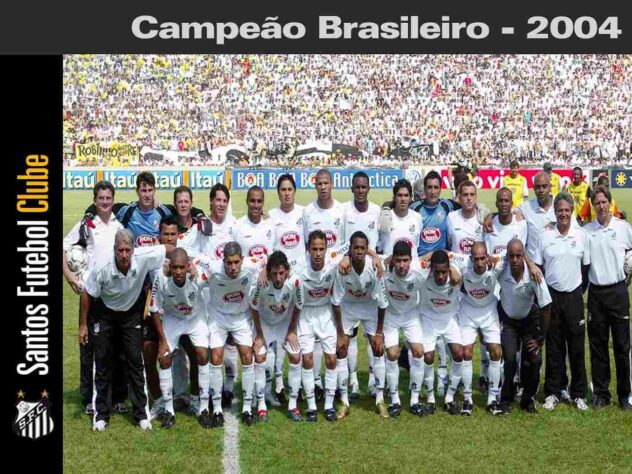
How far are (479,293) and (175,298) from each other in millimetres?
3244

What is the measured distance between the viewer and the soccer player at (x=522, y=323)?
8844mm

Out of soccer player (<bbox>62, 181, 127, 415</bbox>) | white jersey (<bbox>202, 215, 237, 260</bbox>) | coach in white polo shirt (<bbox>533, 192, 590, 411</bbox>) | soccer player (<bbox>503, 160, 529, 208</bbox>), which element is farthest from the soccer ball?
soccer player (<bbox>503, 160, 529, 208</bbox>)

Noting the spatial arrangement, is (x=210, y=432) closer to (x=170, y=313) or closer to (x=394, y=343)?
(x=170, y=313)

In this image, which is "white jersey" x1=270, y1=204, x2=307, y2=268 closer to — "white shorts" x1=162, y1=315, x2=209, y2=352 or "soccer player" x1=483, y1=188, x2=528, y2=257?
"white shorts" x1=162, y1=315, x2=209, y2=352

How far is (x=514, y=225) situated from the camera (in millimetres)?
9570

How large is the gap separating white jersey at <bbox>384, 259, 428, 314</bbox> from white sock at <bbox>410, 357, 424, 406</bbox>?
1.90ft

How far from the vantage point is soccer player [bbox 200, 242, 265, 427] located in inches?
344

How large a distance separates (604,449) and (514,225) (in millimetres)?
2692

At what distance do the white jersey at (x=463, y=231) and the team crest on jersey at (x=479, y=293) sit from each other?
775 millimetres

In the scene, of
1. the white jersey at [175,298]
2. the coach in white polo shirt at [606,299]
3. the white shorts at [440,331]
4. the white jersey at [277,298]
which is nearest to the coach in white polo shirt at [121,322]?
the white jersey at [175,298]

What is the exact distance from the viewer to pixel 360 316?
9.31 m

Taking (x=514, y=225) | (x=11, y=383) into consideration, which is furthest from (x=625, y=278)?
(x=11, y=383)

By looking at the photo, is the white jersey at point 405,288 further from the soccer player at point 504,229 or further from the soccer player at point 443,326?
the soccer player at point 504,229

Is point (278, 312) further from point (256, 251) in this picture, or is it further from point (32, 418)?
point (32, 418)
